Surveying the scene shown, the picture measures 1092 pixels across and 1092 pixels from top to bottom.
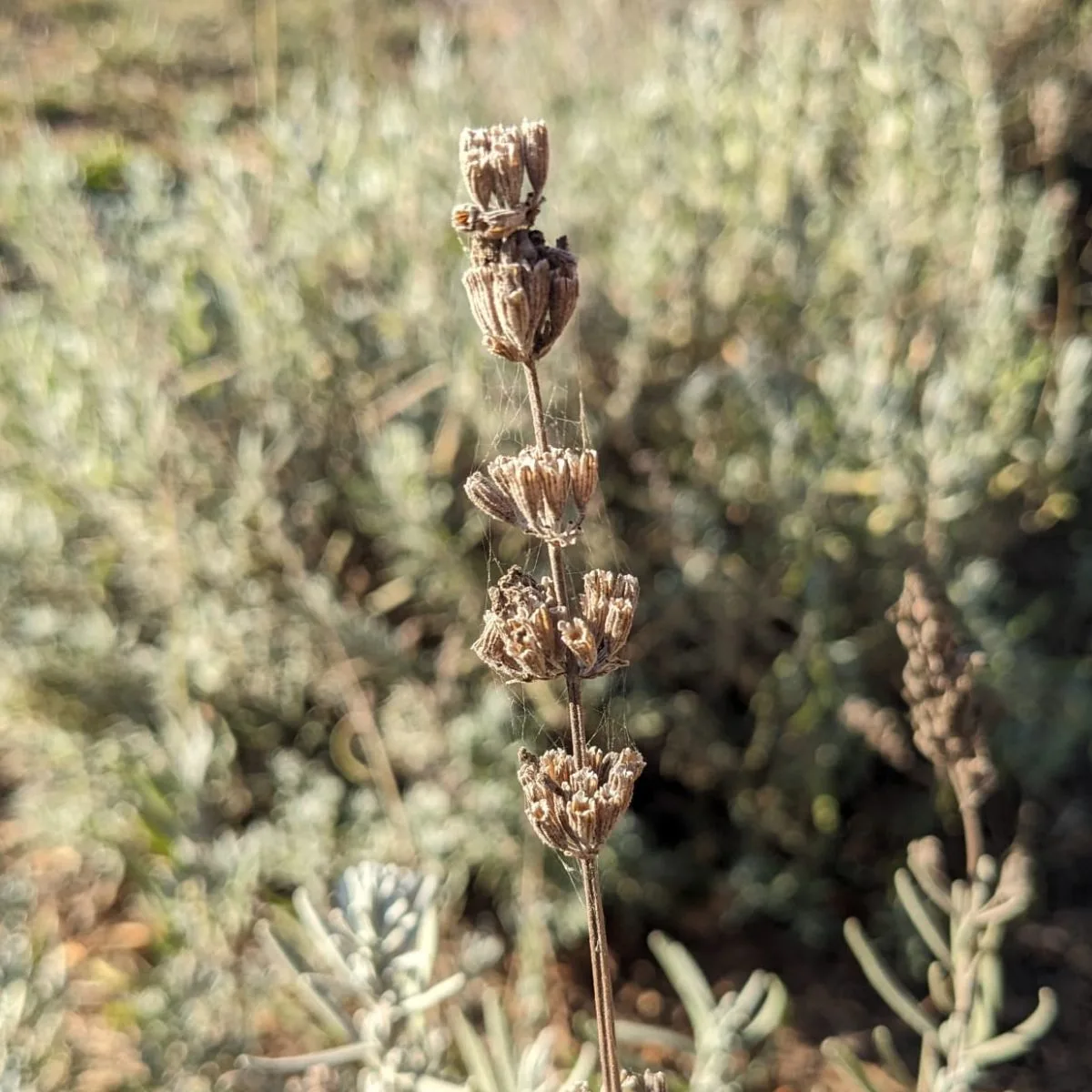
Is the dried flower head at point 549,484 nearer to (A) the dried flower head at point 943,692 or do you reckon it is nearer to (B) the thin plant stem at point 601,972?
(B) the thin plant stem at point 601,972

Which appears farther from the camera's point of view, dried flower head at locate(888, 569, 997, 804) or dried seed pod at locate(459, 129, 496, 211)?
dried flower head at locate(888, 569, 997, 804)

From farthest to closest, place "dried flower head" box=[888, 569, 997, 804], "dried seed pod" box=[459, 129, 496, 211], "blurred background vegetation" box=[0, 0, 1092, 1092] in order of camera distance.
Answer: "blurred background vegetation" box=[0, 0, 1092, 1092]
"dried flower head" box=[888, 569, 997, 804]
"dried seed pod" box=[459, 129, 496, 211]

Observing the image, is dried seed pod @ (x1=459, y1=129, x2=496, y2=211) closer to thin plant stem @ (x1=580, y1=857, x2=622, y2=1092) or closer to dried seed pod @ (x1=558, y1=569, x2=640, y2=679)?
dried seed pod @ (x1=558, y1=569, x2=640, y2=679)

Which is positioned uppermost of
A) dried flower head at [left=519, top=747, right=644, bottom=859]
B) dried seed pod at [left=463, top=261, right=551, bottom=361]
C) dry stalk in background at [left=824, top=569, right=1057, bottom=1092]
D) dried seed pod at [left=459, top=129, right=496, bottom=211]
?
dried seed pod at [left=459, top=129, right=496, bottom=211]

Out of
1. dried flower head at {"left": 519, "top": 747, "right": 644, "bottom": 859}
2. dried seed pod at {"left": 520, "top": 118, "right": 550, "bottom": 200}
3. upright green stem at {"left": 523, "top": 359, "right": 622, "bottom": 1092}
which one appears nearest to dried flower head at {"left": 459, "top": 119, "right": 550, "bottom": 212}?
dried seed pod at {"left": 520, "top": 118, "right": 550, "bottom": 200}

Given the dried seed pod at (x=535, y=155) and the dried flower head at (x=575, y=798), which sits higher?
the dried seed pod at (x=535, y=155)

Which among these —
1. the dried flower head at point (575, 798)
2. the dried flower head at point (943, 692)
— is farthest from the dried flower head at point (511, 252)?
the dried flower head at point (943, 692)

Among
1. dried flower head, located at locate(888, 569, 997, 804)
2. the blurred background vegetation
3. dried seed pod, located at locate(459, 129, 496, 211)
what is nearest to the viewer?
dried seed pod, located at locate(459, 129, 496, 211)

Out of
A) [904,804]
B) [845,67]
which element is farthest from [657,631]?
[845,67]
